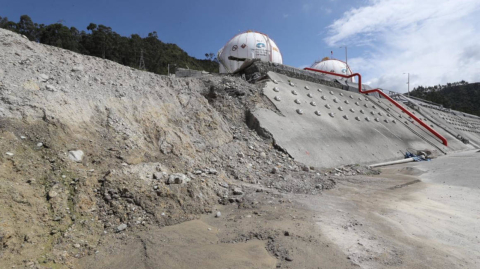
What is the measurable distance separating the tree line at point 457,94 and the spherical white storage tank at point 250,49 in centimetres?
4045

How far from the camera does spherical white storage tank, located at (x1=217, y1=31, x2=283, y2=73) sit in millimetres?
18294

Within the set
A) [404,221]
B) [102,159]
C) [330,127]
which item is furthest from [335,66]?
[102,159]

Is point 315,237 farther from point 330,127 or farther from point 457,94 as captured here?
point 457,94

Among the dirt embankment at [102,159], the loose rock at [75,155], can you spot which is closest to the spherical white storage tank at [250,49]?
the dirt embankment at [102,159]

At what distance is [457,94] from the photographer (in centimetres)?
5628

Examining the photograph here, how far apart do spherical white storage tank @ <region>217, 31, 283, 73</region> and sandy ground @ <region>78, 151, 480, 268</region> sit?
48.9 ft

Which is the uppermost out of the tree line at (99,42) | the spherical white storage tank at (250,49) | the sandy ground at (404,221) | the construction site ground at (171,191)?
the tree line at (99,42)

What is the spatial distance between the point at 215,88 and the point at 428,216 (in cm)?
655

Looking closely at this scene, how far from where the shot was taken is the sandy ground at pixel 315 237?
2.67 metres

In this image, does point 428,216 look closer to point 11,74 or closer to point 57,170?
point 57,170

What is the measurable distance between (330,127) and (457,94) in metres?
63.7

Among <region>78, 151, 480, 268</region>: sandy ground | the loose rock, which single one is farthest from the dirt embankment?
<region>78, 151, 480, 268</region>: sandy ground

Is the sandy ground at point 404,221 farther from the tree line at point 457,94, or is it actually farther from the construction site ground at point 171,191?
the tree line at point 457,94

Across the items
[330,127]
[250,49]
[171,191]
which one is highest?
[250,49]
